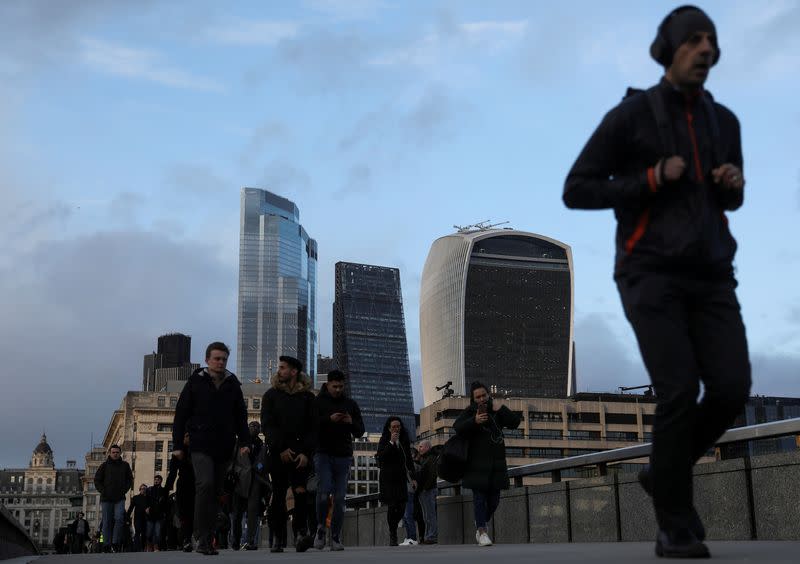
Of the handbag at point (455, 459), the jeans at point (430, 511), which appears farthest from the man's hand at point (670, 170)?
the jeans at point (430, 511)

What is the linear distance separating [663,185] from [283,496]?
7.48 metres

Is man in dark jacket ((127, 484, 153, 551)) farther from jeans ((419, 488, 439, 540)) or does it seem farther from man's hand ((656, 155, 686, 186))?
man's hand ((656, 155, 686, 186))

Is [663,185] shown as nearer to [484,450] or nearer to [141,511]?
[484,450]

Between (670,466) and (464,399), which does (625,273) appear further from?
(464,399)

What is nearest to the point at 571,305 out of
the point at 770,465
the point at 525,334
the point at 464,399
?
the point at 525,334

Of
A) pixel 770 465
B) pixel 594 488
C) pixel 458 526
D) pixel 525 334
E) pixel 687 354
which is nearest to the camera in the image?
pixel 687 354

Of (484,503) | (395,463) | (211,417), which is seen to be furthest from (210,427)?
(395,463)

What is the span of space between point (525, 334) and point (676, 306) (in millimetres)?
187272

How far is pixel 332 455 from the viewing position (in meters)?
10.9

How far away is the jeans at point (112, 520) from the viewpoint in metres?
17.6

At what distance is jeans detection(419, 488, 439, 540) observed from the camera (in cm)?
1522

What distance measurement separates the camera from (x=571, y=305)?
631 ft

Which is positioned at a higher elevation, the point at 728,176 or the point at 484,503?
the point at 728,176

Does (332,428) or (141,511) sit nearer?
(332,428)
